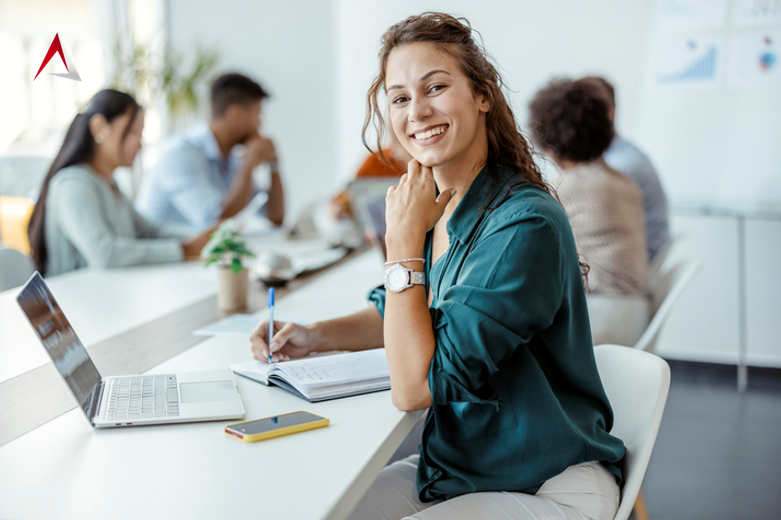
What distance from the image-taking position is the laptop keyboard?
1.10m

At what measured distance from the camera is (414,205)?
122 centimetres

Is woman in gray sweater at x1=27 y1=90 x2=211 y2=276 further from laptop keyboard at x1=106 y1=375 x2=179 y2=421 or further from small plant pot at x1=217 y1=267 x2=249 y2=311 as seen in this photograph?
laptop keyboard at x1=106 y1=375 x2=179 y2=421

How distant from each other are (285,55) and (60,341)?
435cm

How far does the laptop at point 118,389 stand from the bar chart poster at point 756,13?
341 centimetres

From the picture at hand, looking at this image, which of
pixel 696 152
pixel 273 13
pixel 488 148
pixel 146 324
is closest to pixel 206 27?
pixel 273 13

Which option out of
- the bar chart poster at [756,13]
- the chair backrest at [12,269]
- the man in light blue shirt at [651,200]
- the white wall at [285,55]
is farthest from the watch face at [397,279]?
the white wall at [285,55]

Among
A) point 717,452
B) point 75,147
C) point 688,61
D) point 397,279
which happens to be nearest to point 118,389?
point 397,279

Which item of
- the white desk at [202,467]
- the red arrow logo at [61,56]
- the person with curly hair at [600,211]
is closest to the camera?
the white desk at [202,467]

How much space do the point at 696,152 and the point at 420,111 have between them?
2.89 meters

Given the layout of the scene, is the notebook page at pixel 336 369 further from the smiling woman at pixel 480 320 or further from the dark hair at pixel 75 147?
the dark hair at pixel 75 147

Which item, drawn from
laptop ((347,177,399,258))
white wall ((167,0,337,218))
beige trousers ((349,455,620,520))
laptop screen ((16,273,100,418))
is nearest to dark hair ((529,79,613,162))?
laptop ((347,177,399,258))

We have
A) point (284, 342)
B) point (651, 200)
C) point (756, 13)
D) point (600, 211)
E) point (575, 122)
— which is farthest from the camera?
point (756, 13)

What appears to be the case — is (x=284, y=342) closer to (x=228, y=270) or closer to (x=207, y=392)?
(x=207, y=392)

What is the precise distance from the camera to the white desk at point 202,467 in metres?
0.84
